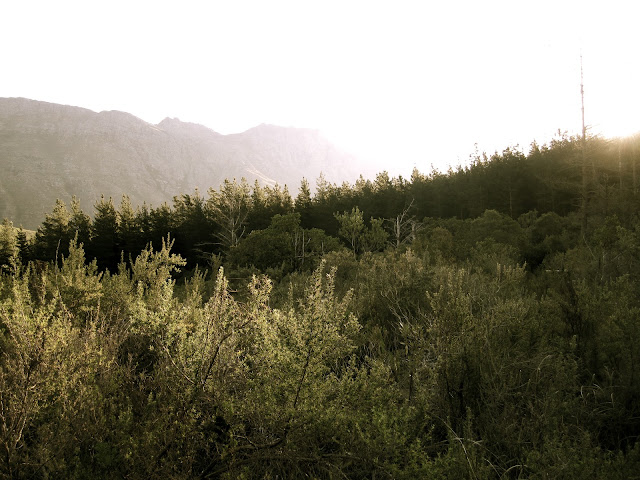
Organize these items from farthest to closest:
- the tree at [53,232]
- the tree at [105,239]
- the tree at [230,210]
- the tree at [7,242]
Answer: the tree at [105,239]
the tree at [53,232]
the tree at [230,210]
the tree at [7,242]

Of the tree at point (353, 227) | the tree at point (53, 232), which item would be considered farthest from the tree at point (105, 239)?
the tree at point (353, 227)

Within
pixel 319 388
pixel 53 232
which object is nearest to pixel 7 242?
pixel 53 232

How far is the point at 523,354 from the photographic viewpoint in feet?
13.2

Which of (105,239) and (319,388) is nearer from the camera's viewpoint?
(319,388)

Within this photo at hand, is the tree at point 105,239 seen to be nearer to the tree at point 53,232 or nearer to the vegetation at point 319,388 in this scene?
the tree at point 53,232

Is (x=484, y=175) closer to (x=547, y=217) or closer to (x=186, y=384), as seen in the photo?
(x=547, y=217)

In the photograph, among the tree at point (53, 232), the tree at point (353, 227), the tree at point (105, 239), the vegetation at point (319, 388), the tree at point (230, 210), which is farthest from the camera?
the tree at point (105, 239)

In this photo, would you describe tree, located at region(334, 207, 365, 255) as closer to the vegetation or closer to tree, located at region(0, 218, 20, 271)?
the vegetation

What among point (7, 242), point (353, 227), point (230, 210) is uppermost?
point (230, 210)

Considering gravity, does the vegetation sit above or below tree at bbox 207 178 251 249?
below

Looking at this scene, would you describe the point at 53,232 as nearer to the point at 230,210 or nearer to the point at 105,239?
the point at 105,239

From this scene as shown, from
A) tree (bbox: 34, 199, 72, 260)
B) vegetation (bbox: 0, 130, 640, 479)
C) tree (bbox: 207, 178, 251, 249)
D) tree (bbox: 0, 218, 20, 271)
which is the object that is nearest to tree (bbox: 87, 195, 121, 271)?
tree (bbox: 34, 199, 72, 260)

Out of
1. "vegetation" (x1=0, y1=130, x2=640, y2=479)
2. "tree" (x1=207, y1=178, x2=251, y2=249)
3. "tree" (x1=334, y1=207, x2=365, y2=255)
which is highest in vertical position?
"tree" (x1=207, y1=178, x2=251, y2=249)

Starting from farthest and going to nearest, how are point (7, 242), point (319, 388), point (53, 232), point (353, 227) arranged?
point (53, 232), point (7, 242), point (353, 227), point (319, 388)
